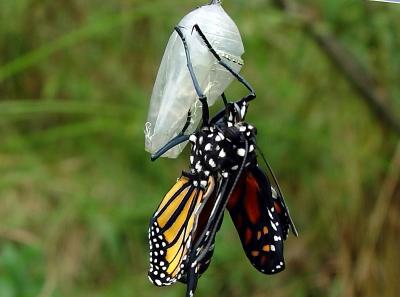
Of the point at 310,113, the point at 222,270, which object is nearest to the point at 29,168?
the point at 222,270

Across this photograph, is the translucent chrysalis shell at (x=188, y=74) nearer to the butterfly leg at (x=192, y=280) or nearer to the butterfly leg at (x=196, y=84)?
the butterfly leg at (x=196, y=84)

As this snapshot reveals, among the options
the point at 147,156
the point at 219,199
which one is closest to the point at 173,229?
the point at 219,199

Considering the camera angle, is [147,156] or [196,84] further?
[147,156]

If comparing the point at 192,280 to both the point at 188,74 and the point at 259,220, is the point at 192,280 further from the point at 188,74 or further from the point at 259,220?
the point at 188,74

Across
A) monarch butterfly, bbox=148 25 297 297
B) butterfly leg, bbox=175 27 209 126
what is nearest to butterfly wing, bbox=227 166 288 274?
monarch butterfly, bbox=148 25 297 297

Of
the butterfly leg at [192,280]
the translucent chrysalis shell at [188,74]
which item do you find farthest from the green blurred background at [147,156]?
the butterfly leg at [192,280]

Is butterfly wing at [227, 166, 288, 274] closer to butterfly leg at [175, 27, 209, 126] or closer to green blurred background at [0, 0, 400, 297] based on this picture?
butterfly leg at [175, 27, 209, 126]

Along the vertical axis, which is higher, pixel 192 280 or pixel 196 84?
pixel 196 84
